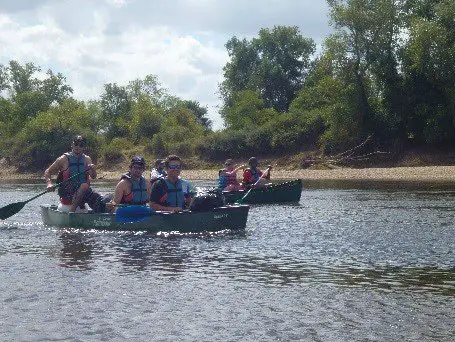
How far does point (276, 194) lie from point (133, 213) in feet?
33.4

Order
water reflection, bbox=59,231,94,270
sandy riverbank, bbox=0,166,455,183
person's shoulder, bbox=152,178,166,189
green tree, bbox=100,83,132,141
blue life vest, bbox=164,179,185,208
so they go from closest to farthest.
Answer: water reflection, bbox=59,231,94,270 → person's shoulder, bbox=152,178,166,189 → blue life vest, bbox=164,179,185,208 → sandy riverbank, bbox=0,166,455,183 → green tree, bbox=100,83,132,141

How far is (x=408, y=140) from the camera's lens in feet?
170

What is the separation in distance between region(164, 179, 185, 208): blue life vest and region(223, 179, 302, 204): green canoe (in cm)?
842

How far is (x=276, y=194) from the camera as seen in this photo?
2794 centimetres

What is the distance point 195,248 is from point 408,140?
37697 mm

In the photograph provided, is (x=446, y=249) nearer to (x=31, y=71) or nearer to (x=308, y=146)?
(x=308, y=146)

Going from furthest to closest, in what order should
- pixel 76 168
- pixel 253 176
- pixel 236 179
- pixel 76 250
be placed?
pixel 253 176 < pixel 236 179 < pixel 76 168 < pixel 76 250

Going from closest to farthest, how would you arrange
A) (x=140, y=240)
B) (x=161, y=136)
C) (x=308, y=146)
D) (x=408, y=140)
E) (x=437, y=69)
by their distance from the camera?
(x=140, y=240) < (x=437, y=69) < (x=408, y=140) < (x=308, y=146) < (x=161, y=136)

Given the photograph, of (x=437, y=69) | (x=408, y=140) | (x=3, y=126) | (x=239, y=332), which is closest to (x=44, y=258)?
(x=239, y=332)

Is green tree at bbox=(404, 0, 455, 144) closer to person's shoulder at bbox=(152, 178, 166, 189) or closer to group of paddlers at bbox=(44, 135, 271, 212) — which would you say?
group of paddlers at bbox=(44, 135, 271, 212)

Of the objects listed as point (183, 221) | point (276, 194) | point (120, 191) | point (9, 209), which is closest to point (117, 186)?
point (120, 191)

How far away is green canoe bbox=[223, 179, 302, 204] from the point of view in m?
Answer: 27.5

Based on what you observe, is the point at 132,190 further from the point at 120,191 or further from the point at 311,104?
the point at 311,104

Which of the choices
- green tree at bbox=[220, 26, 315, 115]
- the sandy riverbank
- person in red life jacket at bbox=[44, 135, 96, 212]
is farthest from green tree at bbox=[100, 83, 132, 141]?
person in red life jacket at bbox=[44, 135, 96, 212]
